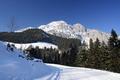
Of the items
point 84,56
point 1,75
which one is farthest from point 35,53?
point 1,75

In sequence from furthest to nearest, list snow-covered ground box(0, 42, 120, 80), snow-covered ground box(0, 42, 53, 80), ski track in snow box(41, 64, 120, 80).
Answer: ski track in snow box(41, 64, 120, 80) → snow-covered ground box(0, 42, 120, 80) → snow-covered ground box(0, 42, 53, 80)

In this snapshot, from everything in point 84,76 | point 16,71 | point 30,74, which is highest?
point 16,71

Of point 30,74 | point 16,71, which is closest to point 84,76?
point 30,74

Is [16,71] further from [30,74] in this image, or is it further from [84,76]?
[84,76]

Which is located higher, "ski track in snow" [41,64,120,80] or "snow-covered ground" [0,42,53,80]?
"snow-covered ground" [0,42,53,80]

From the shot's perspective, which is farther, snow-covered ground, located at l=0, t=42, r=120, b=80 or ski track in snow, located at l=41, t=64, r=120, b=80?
ski track in snow, located at l=41, t=64, r=120, b=80

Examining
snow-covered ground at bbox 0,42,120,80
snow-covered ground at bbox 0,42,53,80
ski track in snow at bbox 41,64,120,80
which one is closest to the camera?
snow-covered ground at bbox 0,42,53,80

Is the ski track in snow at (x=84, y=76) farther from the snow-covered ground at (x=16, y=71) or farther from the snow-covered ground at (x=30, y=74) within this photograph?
the snow-covered ground at (x=16, y=71)

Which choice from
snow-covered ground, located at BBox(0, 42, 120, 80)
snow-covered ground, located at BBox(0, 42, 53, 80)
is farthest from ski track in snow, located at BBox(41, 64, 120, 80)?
snow-covered ground, located at BBox(0, 42, 53, 80)

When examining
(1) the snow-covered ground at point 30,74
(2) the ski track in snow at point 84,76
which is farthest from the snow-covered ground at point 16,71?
(2) the ski track in snow at point 84,76

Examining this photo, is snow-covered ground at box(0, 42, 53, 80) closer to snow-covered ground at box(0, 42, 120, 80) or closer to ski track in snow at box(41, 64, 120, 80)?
snow-covered ground at box(0, 42, 120, 80)

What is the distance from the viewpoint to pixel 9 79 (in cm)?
1455

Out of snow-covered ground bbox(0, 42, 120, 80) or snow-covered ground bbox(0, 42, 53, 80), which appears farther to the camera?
snow-covered ground bbox(0, 42, 120, 80)

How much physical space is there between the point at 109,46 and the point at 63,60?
50.4 m
